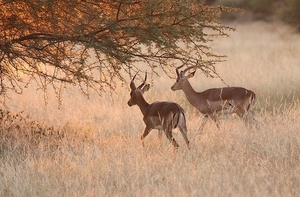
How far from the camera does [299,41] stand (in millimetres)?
21891

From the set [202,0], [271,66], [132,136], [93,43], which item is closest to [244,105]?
[132,136]

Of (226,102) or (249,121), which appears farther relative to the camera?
(226,102)

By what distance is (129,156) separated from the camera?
257 inches

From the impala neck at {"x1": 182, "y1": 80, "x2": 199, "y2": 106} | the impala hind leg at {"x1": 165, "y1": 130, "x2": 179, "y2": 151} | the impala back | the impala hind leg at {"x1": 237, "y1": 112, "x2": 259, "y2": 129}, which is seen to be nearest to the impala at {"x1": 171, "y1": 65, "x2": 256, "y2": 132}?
the impala hind leg at {"x1": 237, "y1": 112, "x2": 259, "y2": 129}

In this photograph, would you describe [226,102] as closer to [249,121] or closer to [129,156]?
[249,121]

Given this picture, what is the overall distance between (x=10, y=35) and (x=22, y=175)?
6.84 feet

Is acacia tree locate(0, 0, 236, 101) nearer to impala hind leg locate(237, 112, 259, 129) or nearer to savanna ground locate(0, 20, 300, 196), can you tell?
savanna ground locate(0, 20, 300, 196)

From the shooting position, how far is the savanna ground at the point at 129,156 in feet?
18.1

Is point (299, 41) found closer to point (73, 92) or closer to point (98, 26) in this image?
point (73, 92)

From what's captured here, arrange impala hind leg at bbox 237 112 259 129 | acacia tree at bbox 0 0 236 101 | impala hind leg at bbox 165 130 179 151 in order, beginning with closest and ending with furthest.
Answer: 1. acacia tree at bbox 0 0 236 101
2. impala hind leg at bbox 165 130 179 151
3. impala hind leg at bbox 237 112 259 129

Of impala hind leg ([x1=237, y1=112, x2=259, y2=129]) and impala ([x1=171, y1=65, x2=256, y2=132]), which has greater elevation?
impala ([x1=171, y1=65, x2=256, y2=132])

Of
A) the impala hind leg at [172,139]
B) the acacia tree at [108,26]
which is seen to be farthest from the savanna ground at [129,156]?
the acacia tree at [108,26]

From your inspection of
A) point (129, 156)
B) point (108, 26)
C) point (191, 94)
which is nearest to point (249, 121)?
point (191, 94)

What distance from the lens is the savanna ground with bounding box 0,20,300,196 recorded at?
218 inches
